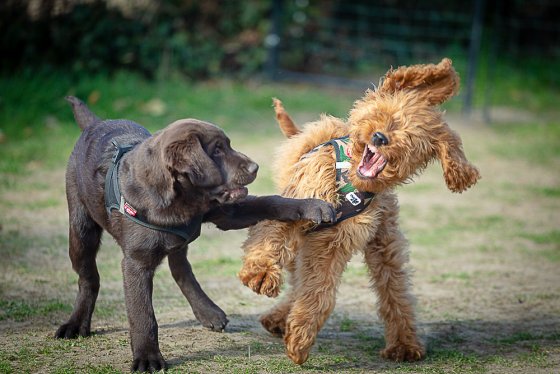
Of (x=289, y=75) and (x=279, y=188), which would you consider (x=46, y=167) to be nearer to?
(x=279, y=188)

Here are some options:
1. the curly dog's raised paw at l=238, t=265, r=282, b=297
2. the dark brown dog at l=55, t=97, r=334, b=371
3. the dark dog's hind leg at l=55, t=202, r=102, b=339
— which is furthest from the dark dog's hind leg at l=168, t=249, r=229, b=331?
the curly dog's raised paw at l=238, t=265, r=282, b=297

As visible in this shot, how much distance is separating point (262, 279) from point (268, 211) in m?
0.36

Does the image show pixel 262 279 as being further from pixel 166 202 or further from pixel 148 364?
pixel 148 364

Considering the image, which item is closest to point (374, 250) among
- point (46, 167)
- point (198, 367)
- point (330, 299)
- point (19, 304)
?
point (330, 299)

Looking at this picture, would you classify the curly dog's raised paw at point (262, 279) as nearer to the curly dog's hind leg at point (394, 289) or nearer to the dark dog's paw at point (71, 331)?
the curly dog's hind leg at point (394, 289)

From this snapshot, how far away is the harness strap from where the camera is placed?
164 inches

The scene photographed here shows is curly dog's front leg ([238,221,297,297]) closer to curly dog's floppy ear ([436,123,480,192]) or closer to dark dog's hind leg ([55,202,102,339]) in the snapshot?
curly dog's floppy ear ([436,123,480,192])

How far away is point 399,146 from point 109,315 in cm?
220

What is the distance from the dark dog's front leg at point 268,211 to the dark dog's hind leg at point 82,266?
790 millimetres

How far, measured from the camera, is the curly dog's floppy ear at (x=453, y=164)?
4.29 m

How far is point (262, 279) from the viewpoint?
4168 millimetres

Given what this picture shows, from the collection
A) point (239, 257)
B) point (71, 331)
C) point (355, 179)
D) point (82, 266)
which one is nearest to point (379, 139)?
point (355, 179)

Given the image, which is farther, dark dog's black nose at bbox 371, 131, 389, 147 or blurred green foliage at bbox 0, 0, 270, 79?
blurred green foliage at bbox 0, 0, 270, 79

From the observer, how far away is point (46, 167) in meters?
8.88
